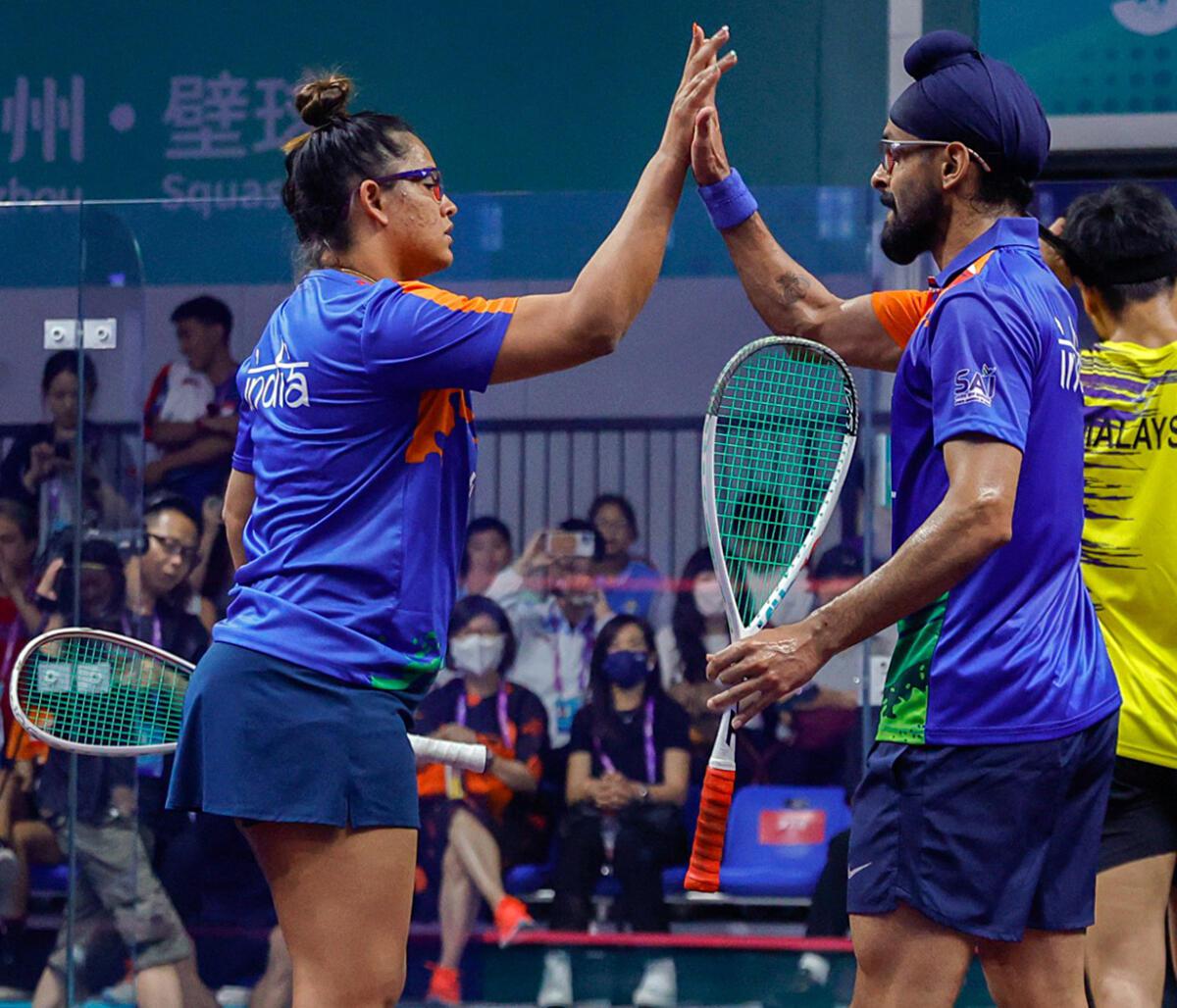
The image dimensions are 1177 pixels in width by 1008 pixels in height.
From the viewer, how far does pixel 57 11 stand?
601 centimetres

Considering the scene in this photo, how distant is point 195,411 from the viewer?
5.28 metres

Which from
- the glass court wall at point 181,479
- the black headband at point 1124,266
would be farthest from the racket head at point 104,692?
the black headband at point 1124,266

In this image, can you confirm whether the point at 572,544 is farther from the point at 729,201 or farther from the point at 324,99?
the point at 324,99

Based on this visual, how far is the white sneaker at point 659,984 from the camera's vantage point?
510cm

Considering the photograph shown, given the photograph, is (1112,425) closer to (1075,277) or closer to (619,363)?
(1075,277)

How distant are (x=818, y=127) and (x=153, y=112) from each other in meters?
2.14

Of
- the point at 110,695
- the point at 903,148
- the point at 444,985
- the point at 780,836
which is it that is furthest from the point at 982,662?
the point at 444,985

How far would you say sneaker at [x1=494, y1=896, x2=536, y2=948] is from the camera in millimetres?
5121

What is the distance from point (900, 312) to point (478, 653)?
2415 millimetres

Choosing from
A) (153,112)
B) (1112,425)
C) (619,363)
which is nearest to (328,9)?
(153,112)

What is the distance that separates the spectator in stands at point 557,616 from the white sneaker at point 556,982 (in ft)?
1.63

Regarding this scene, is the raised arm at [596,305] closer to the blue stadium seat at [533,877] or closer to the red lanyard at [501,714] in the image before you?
the red lanyard at [501,714]

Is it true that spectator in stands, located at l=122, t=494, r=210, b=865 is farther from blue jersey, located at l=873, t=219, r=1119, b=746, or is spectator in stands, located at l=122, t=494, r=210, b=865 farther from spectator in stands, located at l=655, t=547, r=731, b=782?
blue jersey, located at l=873, t=219, r=1119, b=746

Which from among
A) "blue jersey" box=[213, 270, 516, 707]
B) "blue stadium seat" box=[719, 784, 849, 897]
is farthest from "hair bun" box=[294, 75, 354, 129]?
"blue stadium seat" box=[719, 784, 849, 897]
